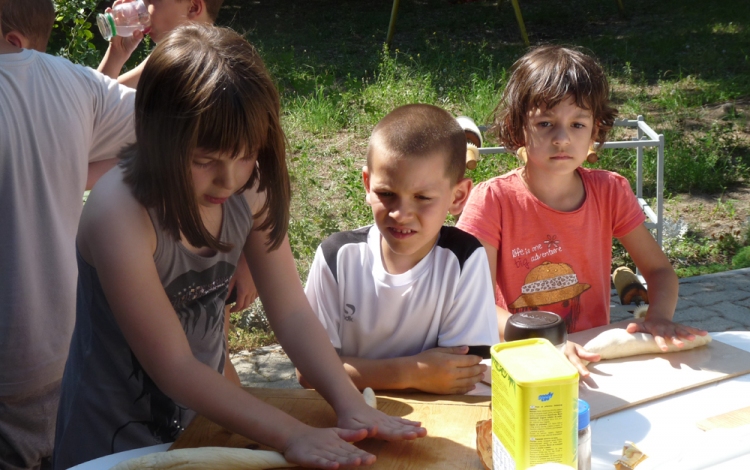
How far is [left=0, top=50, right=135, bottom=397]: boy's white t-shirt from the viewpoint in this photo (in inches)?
83.4

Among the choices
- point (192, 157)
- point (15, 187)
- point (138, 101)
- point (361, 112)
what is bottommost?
point (361, 112)

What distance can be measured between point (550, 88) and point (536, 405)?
A: 4.77 ft

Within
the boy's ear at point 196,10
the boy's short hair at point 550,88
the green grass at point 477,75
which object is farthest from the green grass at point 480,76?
the boy's short hair at point 550,88

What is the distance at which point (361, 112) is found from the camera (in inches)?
274

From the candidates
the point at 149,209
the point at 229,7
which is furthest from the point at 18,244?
the point at 229,7

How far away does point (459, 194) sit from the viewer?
2105mm

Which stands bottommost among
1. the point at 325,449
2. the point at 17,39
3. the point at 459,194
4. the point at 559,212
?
the point at 325,449

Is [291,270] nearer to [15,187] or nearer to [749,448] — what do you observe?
[15,187]

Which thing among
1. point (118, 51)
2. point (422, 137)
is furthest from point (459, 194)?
point (118, 51)

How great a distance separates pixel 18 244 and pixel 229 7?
36.3 feet

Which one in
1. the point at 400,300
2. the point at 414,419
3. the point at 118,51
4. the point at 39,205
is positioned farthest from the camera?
the point at 118,51

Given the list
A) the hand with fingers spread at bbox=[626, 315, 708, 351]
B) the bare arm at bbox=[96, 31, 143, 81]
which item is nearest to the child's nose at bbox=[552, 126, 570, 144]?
the hand with fingers spread at bbox=[626, 315, 708, 351]

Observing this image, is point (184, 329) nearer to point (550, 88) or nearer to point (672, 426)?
point (672, 426)

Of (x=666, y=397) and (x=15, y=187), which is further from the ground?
(x=15, y=187)
